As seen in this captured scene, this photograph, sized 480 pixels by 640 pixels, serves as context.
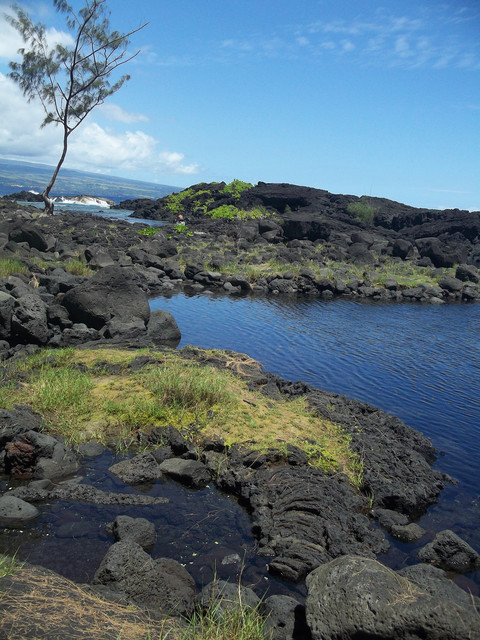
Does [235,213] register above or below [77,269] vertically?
above

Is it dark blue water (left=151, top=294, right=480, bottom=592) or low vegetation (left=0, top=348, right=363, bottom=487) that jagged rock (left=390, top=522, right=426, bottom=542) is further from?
low vegetation (left=0, top=348, right=363, bottom=487)

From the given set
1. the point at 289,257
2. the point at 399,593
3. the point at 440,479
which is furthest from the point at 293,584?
the point at 289,257

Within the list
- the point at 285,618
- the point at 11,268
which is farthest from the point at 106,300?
the point at 285,618

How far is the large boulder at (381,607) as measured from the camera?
4.46 metres

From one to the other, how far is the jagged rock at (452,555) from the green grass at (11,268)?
18548 mm

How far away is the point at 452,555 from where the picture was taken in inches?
302

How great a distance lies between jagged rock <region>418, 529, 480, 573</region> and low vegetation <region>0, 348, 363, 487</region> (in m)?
1.96

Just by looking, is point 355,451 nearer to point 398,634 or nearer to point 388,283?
point 398,634

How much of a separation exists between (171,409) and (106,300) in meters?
8.33

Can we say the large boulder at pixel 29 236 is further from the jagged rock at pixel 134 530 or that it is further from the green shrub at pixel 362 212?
the green shrub at pixel 362 212

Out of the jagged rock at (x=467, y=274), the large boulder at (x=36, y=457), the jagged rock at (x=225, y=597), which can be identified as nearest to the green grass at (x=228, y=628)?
the jagged rock at (x=225, y=597)

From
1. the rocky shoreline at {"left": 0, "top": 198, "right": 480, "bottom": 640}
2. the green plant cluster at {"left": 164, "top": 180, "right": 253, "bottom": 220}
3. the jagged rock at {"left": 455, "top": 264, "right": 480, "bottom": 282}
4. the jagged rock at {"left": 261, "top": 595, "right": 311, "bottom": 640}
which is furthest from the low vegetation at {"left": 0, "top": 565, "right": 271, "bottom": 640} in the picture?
the green plant cluster at {"left": 164, "top": 180, "right": 253, "bottom": 220}

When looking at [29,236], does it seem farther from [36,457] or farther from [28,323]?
[36,457]

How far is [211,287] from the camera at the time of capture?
3300 cm
